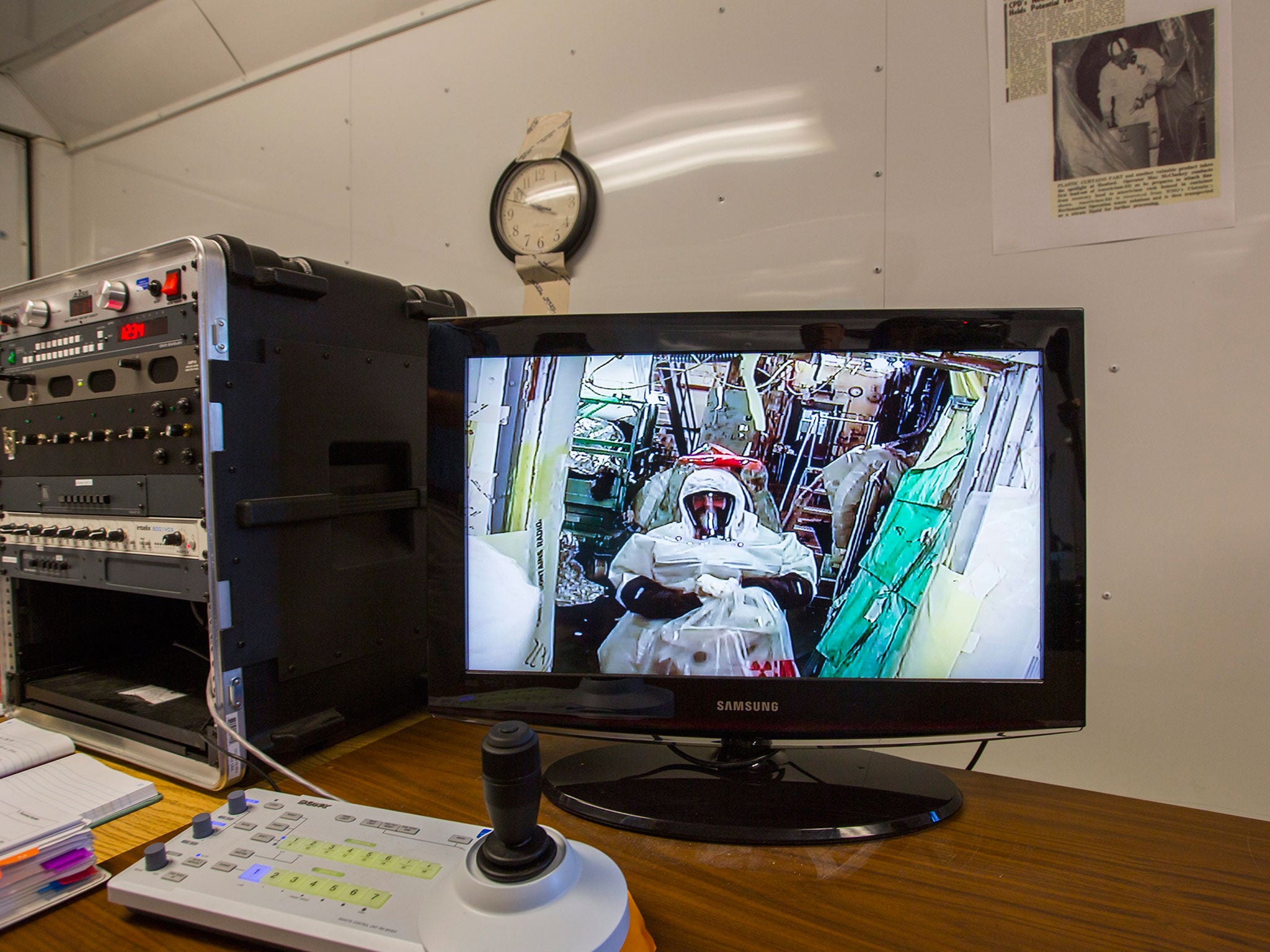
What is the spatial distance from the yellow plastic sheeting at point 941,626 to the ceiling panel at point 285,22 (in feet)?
4.31

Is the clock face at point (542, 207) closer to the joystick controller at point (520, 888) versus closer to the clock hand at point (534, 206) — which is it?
the clock hand at point (534, 206)

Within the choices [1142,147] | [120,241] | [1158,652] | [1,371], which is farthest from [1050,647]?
[120,241]

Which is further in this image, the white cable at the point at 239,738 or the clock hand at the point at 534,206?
the clock hand at the point at 534,206

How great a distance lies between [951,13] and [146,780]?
1.33m

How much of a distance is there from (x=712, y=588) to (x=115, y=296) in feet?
2.33

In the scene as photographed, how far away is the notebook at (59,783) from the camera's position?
610mm

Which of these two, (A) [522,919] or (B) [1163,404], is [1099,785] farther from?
(A) [522,919]

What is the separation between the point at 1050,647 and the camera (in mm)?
611

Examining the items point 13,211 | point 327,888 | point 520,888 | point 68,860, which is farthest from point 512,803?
point 13,211

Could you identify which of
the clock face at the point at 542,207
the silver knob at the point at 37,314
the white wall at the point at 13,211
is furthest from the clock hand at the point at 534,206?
the white wall at the point at 13,211

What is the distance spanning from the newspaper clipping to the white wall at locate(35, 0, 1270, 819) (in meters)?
0.02

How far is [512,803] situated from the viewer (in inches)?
16.4

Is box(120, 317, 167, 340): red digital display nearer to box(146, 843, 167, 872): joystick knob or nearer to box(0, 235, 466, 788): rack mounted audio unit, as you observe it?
box(0, 235, 466, 788): rack mounted audio unit

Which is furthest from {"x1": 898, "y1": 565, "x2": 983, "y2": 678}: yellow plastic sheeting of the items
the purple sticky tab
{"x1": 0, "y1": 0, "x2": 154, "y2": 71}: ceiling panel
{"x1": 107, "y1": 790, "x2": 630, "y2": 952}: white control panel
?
{"x1": 0, "y1": 0, "x2": 154, "y2": 71}: ceiling panel
